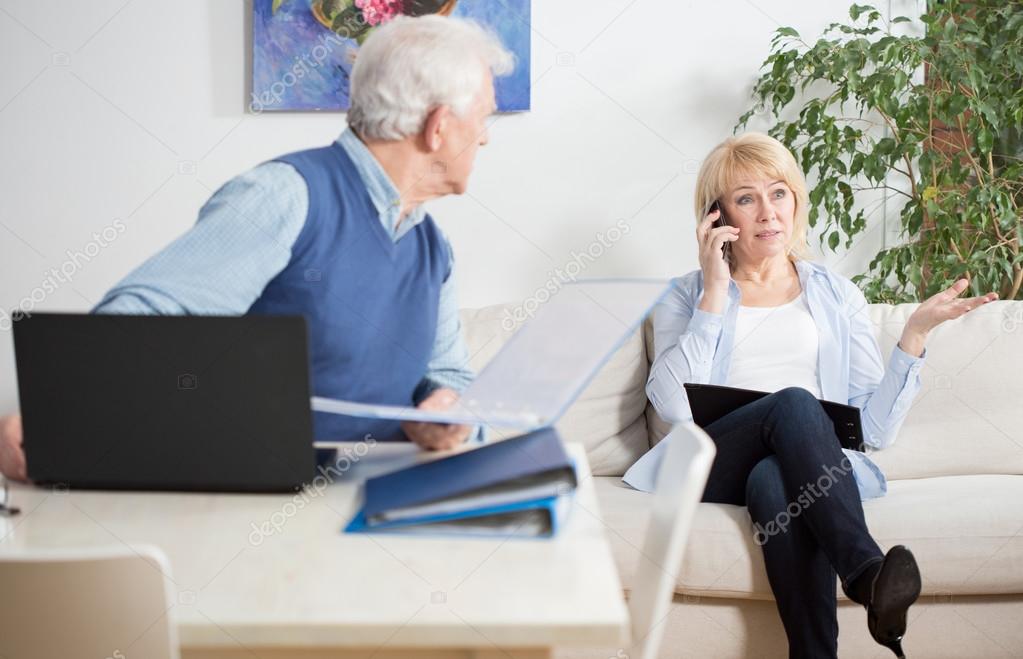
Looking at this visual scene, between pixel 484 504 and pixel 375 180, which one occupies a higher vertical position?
pixel 375 180

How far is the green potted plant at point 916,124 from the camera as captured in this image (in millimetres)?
2574

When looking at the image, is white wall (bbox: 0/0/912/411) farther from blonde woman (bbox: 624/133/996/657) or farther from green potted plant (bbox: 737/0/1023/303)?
blonde woman (bbox: 624/133/996/657)

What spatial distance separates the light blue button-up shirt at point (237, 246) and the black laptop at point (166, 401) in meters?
0.11

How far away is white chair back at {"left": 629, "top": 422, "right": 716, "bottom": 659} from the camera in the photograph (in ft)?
3.10

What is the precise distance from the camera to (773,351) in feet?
7.85

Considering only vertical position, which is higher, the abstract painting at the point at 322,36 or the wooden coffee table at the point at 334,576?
the abstract painting at the point at 322,36

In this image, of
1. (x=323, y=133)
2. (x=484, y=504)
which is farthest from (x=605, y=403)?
(x=484, y=504)

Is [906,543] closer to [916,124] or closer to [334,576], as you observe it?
[916,124]
